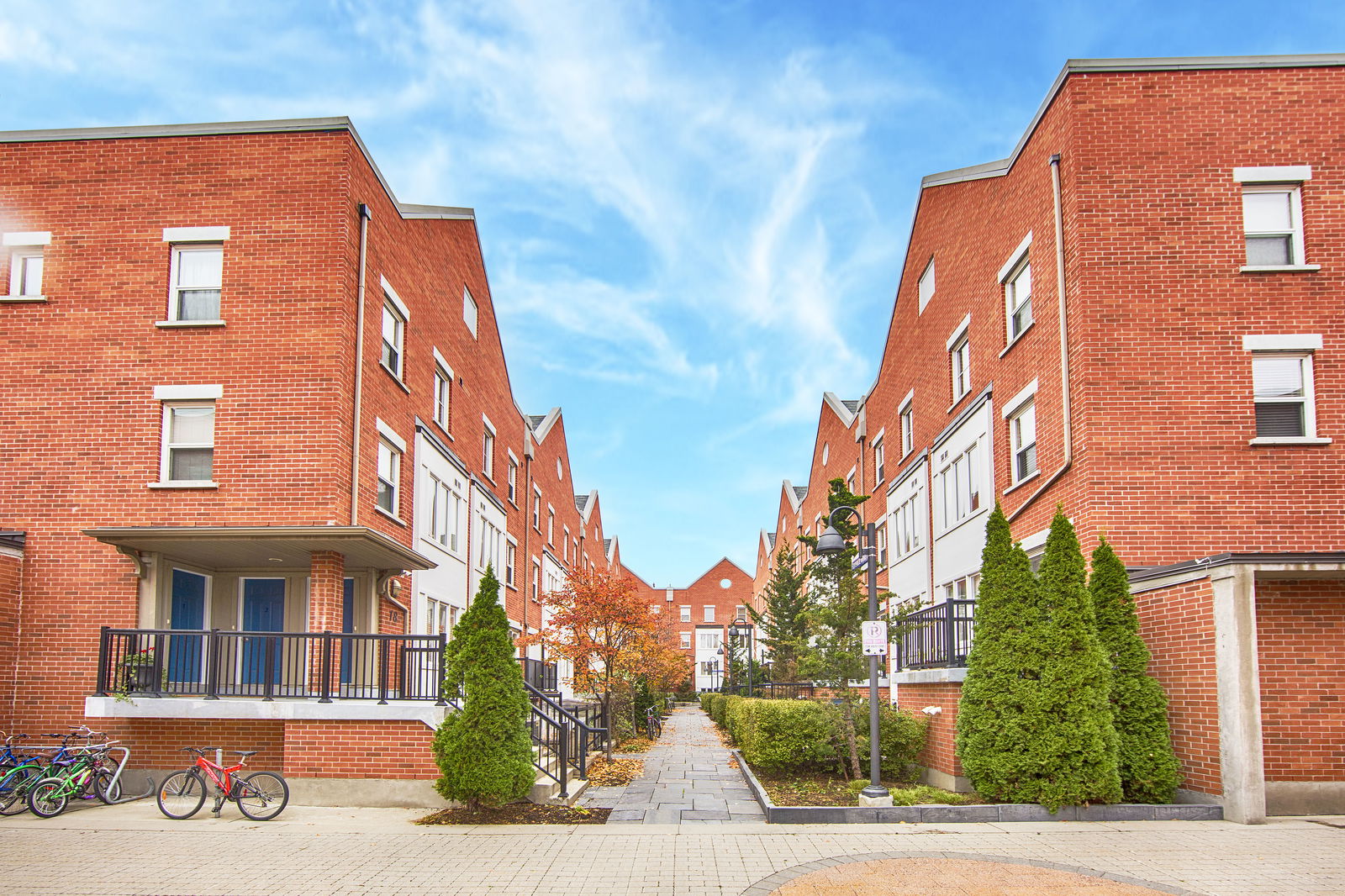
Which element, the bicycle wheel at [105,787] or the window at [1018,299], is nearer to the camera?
the bicycle wheel at [105,787]

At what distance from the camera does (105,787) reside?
14539 millimetres

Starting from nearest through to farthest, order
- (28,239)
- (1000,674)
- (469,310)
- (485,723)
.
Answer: (485,723)
(1000,674)
(28,239)
(469,310)

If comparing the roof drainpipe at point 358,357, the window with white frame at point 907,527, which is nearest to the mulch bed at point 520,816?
the roof drainpipe at point 358,357

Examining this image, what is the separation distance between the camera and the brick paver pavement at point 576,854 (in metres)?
9.22

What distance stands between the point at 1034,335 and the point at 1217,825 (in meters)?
8.72

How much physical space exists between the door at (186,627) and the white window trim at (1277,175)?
17072 mm

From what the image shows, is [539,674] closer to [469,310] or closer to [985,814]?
[469,310]

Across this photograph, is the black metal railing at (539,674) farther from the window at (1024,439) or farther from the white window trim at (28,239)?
the white window trim at (28,239)

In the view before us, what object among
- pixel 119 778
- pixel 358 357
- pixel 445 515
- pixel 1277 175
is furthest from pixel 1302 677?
pixel 445 515

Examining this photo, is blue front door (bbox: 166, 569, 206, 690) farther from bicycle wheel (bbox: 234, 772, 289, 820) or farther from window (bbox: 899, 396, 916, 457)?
window (bbox: 899, 396, 916, 457)

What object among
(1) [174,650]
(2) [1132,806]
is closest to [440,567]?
(1) [174,650]

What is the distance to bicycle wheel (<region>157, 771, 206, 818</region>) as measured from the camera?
13070mm

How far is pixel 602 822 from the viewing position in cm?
1286

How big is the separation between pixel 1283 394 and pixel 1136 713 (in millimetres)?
6107
